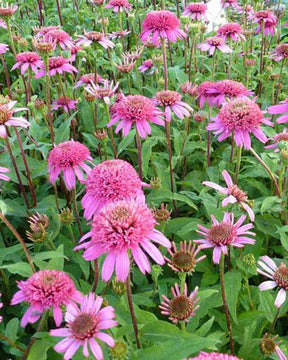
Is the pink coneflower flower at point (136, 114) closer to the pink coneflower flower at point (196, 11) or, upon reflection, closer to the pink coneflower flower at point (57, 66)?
the pink coneflower flower at point (57, 66)

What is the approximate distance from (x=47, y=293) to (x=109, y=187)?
360mm

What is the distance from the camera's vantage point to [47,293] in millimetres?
1241

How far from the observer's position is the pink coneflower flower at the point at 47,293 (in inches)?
48.8

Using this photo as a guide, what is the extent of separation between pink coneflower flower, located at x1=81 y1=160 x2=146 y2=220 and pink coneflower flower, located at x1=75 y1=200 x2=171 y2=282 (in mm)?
129

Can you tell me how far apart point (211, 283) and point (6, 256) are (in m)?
0.87

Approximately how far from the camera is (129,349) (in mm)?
1298

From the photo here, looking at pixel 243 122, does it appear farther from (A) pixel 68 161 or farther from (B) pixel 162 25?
(B) pixel 162 25

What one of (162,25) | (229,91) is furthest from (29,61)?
(229,91)

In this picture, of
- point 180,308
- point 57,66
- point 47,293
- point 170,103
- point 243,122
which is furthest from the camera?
point 57,66

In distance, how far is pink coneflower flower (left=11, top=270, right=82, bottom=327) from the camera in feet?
4.07

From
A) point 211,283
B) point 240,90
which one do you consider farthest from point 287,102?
point 211,283

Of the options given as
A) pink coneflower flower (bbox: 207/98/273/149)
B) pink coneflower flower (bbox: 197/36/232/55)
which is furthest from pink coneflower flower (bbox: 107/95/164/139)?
pink coneflower flower (bbox: 197/36/232/55)

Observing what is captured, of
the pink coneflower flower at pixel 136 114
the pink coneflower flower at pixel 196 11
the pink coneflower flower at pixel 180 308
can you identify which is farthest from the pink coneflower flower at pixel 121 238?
the pink coneflower flower at pixel 196 11

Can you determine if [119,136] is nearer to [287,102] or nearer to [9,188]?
[9,188]
